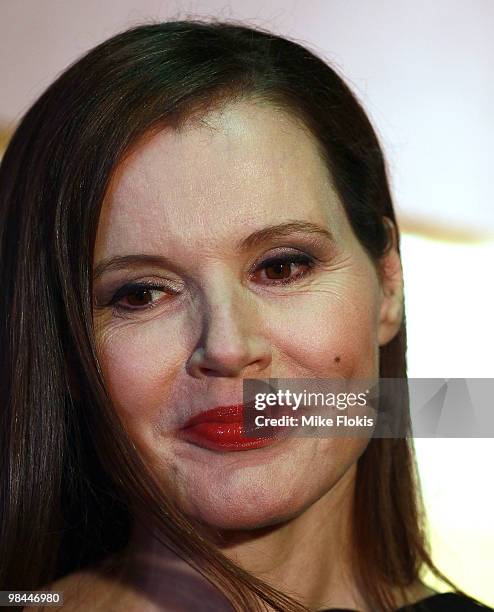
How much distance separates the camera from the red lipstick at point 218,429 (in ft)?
2.87

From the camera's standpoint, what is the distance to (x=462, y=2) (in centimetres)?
120

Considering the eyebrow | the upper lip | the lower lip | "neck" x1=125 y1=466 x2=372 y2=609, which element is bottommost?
"neck" x1=125 y1=466 x2=372 y2=609

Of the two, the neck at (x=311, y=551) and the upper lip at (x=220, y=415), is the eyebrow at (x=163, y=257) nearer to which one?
Result: the upper lip at (x=220, y=415)

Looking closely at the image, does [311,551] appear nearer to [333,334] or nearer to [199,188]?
[333,334]

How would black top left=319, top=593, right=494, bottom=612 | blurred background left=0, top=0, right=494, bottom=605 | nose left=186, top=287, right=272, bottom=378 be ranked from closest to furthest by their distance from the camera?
nose left=186, top=287, right=272, bottom=378, black top left=319, top=593, right=494, bottom=612, blurred background left=0, top=0, right=494, bottom=605

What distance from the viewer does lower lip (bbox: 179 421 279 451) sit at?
0.87 m

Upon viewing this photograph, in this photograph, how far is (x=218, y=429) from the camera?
0.87 metres

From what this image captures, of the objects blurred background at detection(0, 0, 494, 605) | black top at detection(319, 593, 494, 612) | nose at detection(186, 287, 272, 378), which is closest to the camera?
nose at detection(186, 287, 272, 378)

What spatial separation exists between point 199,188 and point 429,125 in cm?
46

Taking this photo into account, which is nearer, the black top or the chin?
the chin

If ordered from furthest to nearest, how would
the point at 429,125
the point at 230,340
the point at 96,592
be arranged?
the point at 429,125, the point at 96,592, the point at 230,340

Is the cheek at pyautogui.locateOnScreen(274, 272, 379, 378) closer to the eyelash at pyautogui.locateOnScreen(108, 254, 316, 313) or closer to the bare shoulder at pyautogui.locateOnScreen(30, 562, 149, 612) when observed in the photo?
the eyelash at pyautogui.locateOnScreen(108, 254, 316, 313)

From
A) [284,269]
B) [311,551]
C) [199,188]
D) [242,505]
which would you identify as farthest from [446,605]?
[199,188]

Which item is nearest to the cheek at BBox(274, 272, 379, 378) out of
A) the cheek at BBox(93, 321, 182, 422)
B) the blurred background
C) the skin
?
the skin
